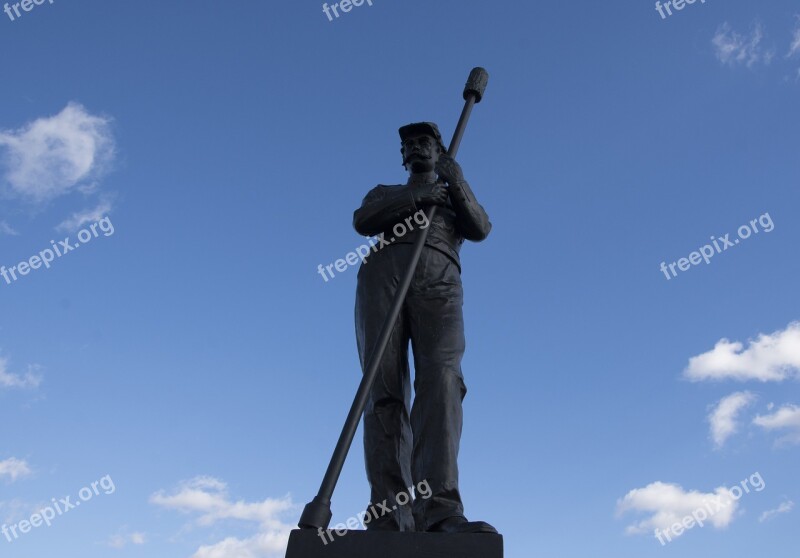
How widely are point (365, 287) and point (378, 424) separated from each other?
1.14 meters

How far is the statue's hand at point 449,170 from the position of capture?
6461 millimetres

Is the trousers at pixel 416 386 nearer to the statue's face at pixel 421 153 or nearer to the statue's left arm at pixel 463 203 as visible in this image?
the statue's left arm at pixel 463 203

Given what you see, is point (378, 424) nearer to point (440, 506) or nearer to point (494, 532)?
point (440, 506)

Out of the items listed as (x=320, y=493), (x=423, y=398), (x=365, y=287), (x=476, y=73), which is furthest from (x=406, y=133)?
(x=320, y=493)

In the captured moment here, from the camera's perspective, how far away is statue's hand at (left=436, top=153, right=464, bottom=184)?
21.2ft

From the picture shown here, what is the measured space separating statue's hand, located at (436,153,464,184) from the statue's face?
0.36m

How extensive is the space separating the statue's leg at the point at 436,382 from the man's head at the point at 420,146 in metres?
0.93

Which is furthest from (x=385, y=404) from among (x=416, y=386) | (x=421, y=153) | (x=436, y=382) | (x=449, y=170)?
(x=421, y=153)

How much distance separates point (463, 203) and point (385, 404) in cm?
171

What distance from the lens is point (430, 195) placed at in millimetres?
6395

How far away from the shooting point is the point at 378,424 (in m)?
6.02

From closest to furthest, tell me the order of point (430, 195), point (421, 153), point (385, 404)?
point (385, 404)
point (430, 195)
point (421, 153)

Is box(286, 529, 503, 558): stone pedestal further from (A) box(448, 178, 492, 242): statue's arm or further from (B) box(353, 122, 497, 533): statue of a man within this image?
(A) box(448, 178, 492, 242): statue's arm

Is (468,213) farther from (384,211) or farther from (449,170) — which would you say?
(384,211)
